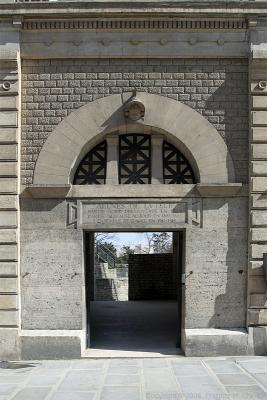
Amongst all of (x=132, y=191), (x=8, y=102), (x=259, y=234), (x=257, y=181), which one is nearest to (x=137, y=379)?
(x=132, y=191)

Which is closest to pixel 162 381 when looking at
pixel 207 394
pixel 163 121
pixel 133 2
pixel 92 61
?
pixel 207 394

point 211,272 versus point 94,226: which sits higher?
point 94,226

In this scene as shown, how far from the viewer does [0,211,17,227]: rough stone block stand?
443 inches

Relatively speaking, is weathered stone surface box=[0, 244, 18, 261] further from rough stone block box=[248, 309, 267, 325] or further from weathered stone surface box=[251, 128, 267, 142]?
weathered stone surface box=[251, 128, 267, 142]

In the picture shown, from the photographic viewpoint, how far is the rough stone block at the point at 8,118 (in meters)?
11.4

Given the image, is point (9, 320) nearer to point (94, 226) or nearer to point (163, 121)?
point (94, 226)

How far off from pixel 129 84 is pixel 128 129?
1.02 metres

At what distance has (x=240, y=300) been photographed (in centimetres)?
1133

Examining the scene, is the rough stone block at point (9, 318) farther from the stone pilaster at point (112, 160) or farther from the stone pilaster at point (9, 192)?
the stone pilaster at point (112, 160)

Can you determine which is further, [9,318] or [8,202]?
[8,202]

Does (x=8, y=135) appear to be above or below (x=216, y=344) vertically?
above

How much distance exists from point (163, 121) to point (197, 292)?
3899mm

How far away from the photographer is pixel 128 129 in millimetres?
11672

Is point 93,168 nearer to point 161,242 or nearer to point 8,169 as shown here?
point 8,169
